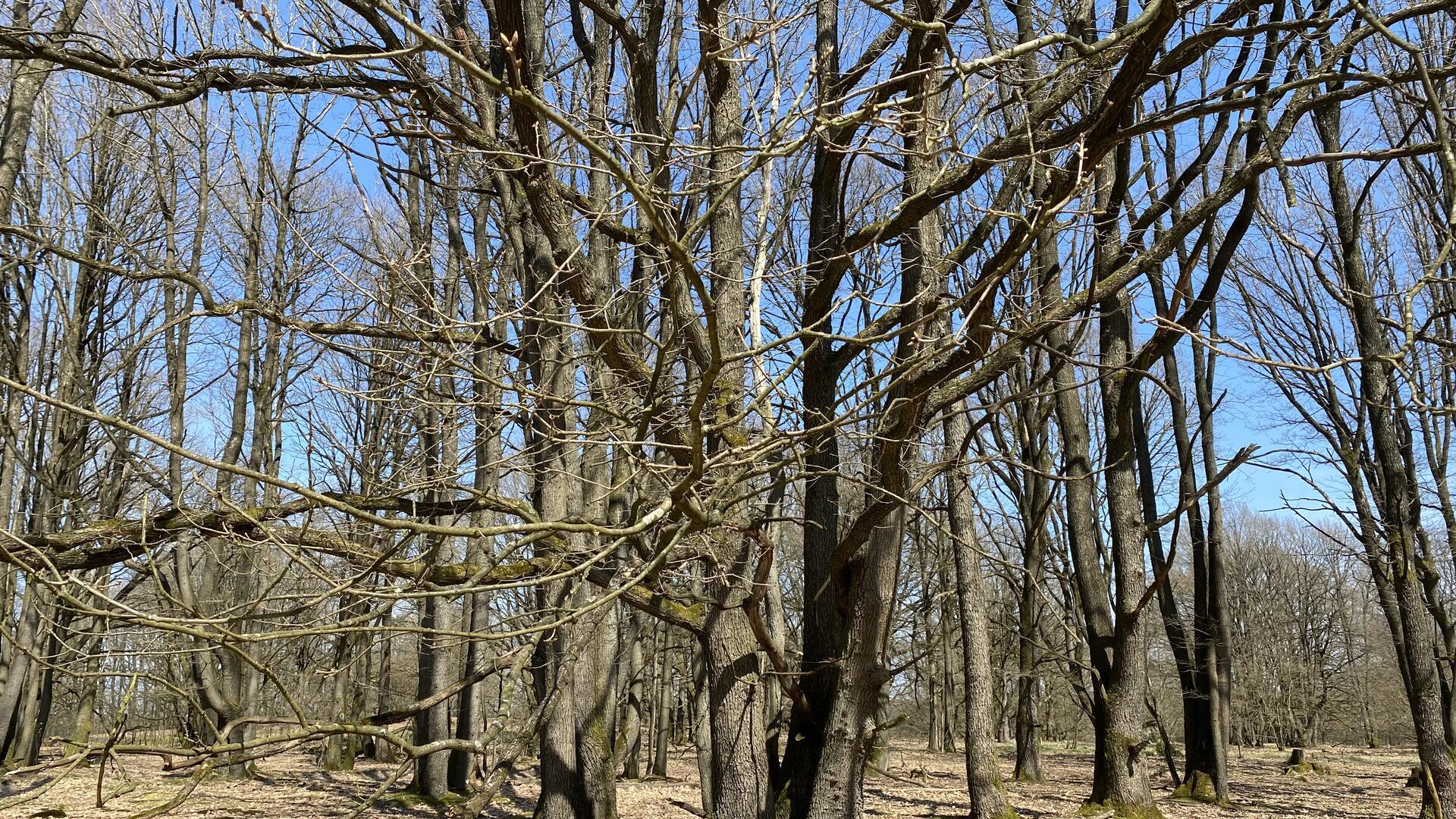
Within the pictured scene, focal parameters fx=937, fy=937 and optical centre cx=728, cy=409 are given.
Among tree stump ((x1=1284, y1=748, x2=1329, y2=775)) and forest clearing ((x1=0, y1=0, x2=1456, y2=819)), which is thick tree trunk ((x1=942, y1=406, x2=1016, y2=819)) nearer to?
forest clearing ((x1=0, y1=0, x2=1456, y2=819))

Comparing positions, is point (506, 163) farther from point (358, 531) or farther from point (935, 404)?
point (935, 404)

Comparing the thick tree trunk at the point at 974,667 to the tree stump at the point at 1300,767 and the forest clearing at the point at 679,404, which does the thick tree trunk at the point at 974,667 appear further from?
the tree stump at the point at 1300,767

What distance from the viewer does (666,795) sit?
43.6ft

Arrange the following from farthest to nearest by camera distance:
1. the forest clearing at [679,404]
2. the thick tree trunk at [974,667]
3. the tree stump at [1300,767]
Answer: the tree stump at [1300,767] < the thick tree trunk at [974,667] < the forest clearing at [679,404]

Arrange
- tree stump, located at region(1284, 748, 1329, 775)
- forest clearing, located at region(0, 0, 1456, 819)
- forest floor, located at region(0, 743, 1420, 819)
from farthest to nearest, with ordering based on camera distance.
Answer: tree stump, located at region(1284, 748, 1329, 775) → forest floor, located at region(0, 743, 1420, 819) → forest clearing, located at region(0, 0, 1456, 819)

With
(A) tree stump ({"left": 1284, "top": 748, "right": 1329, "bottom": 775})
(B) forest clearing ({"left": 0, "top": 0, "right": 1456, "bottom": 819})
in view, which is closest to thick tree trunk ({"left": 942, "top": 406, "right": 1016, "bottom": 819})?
(B) forest clearing ({"left": 0, "top": 0, "right": 1456, "bottom": 819})

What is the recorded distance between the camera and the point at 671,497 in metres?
2.71

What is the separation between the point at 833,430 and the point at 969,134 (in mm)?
1164

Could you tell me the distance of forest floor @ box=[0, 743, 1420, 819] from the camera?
32.6 feet

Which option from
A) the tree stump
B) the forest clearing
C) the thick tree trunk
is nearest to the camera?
the forest clearing

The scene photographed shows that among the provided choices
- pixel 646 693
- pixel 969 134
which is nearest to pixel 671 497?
pixel 969 134

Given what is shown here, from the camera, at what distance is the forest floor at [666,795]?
391 inches

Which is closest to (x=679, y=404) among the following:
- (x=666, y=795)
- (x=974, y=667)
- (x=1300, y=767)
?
(x=974, y=667)

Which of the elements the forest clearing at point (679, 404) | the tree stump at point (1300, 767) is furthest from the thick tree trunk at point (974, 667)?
the tree stump at point (1300, 767)
